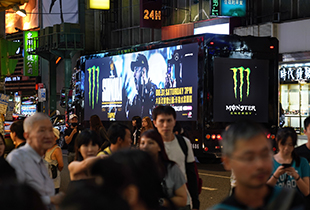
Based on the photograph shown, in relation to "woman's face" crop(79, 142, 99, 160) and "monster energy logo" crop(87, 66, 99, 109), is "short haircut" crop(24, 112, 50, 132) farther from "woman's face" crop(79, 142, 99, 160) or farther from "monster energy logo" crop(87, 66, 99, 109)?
"monster energy logo" crop(87, 66, 99, 109)

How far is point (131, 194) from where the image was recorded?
8.20 feet

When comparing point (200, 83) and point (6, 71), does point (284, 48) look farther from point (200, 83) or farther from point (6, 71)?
point (6, 71)

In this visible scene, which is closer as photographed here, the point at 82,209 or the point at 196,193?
the point at 82,209

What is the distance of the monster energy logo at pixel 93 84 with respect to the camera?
67.9ft

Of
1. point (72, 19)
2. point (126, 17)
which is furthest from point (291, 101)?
point (72, 19)

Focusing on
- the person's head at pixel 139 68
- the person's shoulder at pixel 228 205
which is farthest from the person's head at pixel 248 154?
the person's head at pixel 139 68

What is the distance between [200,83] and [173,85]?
116cm

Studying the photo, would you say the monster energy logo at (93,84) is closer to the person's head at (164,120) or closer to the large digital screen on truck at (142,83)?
the large digital screen on truck at (142,83)

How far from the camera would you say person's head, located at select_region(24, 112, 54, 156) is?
4.81 m

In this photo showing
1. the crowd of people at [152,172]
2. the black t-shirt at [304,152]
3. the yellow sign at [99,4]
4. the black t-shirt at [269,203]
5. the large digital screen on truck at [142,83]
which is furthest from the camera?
the yellow sign at [99,4]

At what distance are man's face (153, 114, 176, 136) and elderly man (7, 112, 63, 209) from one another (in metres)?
1.33

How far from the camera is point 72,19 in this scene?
39.3 meters

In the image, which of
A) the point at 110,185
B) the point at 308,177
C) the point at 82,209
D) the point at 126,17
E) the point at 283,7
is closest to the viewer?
the point at 82,209

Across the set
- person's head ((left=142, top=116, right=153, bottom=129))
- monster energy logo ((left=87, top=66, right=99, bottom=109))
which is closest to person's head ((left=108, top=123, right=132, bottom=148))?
person's head ((left=142, top=116, right=153, bottom=129))
